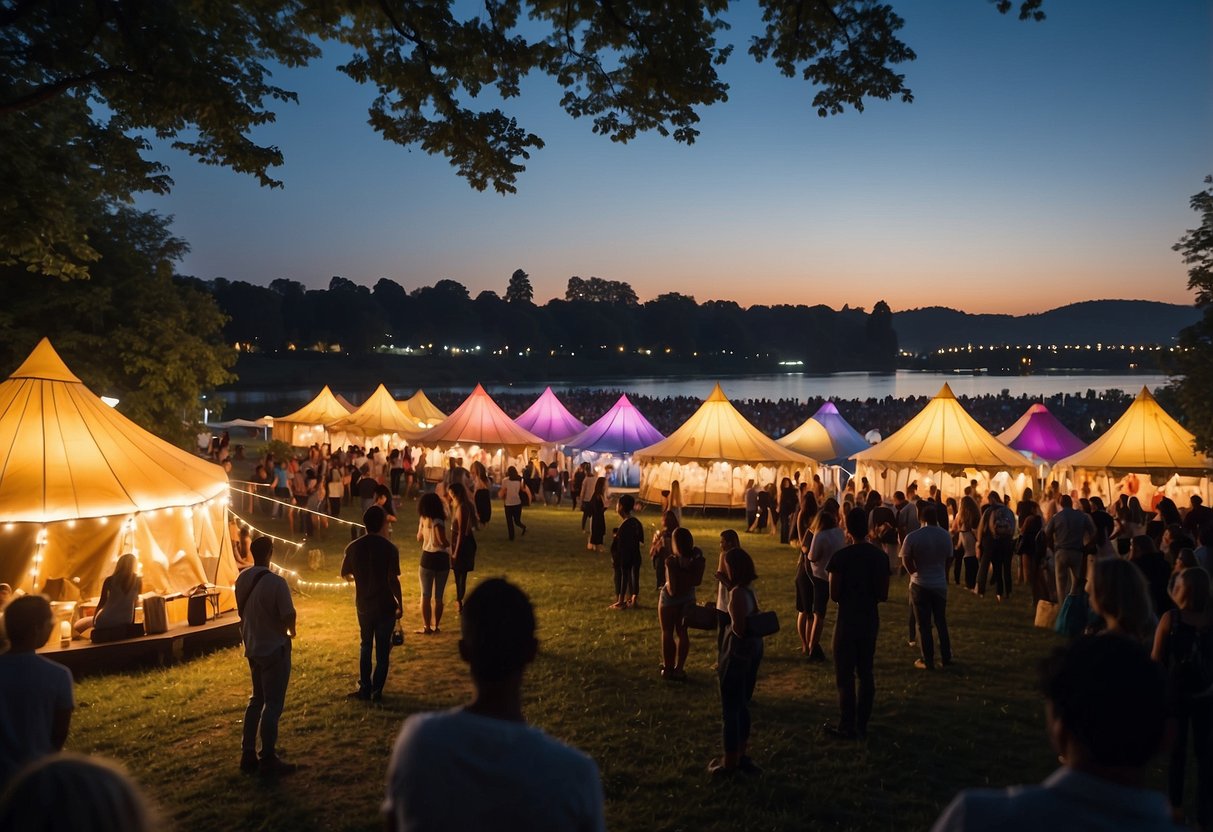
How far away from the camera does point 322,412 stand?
32750mm

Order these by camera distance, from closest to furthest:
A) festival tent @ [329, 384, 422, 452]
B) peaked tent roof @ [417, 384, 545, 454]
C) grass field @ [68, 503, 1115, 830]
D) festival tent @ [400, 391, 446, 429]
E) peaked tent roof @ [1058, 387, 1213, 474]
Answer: grass field @ [68, 503, 1115, 830] → peaked tent roof @ [1058, 387, 1213, 474] → peaked tent roof @ [417, 384, 545, 454] → festival tent @ [329, 384, 422, 452] → festival tent @ [400, 391, 446, 429]

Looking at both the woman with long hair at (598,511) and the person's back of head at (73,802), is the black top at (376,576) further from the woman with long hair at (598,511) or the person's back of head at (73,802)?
the woman with long hair at (598,511)

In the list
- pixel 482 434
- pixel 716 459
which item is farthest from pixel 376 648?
pixel 482 434

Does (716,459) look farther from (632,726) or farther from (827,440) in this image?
(632,726)

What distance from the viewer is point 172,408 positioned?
20031mm

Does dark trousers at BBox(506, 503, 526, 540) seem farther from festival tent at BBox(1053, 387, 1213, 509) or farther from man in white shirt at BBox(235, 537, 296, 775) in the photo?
festival tent at BBox(1053, 387, 1213, 509)

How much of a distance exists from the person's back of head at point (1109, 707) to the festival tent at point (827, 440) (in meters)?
21.2

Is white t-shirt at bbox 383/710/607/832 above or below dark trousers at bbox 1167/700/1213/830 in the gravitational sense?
above

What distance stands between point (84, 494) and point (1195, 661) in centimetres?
964

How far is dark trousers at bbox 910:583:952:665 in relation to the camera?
7578mm

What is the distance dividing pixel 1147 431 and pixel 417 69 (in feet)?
52.6

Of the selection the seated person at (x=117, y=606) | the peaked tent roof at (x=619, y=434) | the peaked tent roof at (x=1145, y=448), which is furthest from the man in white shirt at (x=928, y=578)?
the peaked tent roof at (x=619, y=434)

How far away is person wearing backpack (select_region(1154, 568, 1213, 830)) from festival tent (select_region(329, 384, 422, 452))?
2494 centimetres

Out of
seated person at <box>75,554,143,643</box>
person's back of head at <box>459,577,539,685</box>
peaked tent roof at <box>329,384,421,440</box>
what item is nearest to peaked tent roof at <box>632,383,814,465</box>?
peaked tent roof at <box>329,384,421,440</box>
